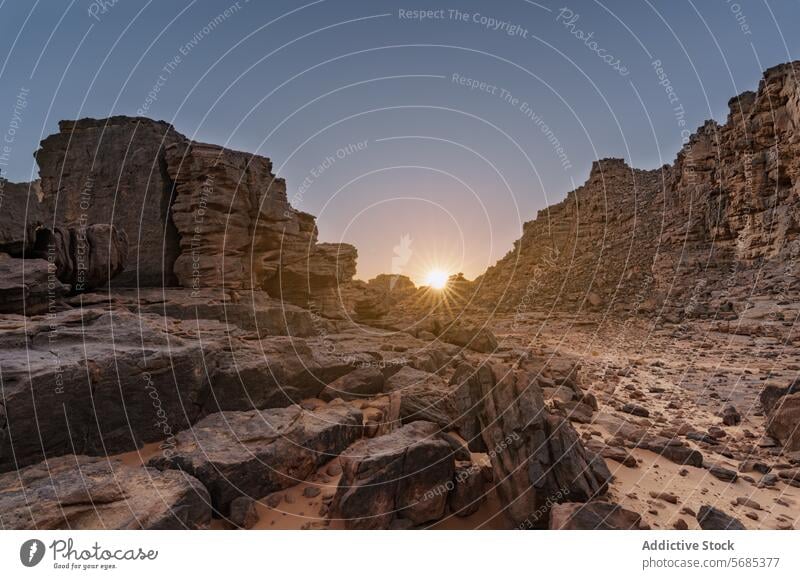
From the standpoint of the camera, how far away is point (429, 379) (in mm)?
13289

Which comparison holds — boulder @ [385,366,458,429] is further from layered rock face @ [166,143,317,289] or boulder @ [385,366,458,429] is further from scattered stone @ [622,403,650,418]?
layered rock face @ [166,143,317,289]

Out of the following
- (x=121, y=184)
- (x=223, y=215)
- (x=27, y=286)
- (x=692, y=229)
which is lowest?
(x=27, y=286)

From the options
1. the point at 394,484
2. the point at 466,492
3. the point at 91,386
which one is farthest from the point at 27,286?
the point at 466,492

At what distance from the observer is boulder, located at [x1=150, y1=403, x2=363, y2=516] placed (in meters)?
6.70

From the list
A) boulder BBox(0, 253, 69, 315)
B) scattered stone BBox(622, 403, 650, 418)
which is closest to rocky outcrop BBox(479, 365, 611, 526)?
scattered stone BBox(622, 403, 650, 418)

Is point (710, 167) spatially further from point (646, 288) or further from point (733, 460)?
point (733, 460)

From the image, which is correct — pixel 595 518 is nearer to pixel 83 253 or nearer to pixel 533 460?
pixel 533 460

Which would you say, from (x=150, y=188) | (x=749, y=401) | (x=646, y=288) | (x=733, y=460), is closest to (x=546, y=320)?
(x=646, y=288)

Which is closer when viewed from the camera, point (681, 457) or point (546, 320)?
point (681, 457)

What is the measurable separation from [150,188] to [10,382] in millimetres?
17911

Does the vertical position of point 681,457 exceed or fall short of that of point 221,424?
it exceeds it

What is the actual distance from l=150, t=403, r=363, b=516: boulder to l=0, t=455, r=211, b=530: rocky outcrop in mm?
517

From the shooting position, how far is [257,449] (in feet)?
24.5

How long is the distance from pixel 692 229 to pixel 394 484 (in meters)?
49.2
